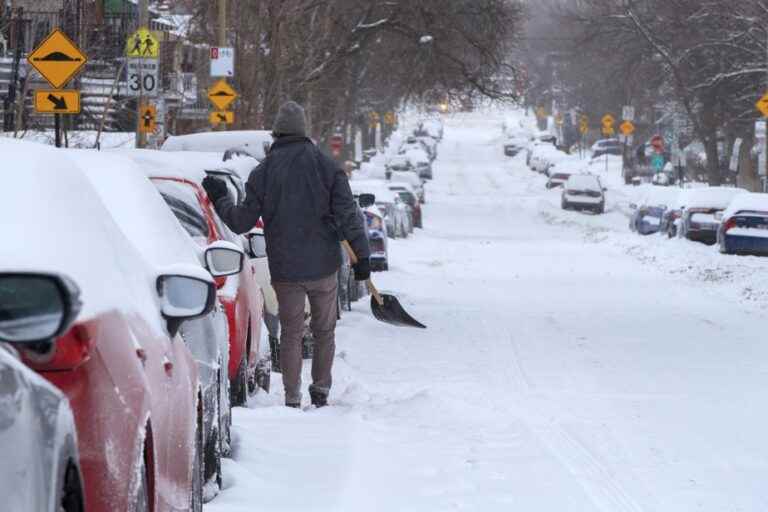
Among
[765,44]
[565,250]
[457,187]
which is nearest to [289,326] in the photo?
[565,250]

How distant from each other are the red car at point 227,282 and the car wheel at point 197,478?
319 cm

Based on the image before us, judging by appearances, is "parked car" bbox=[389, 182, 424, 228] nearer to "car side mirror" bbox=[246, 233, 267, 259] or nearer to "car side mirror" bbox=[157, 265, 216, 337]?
"car side mirror" bbox=[246, 233, 267, 259]

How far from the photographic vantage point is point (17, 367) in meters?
3.42

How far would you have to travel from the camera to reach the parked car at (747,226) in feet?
102

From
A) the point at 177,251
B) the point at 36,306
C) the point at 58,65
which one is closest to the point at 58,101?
the point at 58,65

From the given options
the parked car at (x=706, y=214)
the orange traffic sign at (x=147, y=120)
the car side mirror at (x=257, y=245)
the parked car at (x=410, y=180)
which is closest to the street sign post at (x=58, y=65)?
the orange traffic sign at (x=147, y=120)

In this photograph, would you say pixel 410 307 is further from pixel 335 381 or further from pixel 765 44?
pixel 765 44

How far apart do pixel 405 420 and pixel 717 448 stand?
6.36 ft

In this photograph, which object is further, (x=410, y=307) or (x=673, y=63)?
(x=673, y=63)

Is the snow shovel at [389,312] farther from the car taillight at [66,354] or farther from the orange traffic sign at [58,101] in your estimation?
the car taillight at [66,354]

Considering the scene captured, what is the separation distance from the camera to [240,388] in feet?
34.1

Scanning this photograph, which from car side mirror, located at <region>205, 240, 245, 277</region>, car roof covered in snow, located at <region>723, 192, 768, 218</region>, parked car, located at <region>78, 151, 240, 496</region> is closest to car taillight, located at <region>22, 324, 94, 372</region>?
parked car, located at <region>78, 151, 240, 496</region>

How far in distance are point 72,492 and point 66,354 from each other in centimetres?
29

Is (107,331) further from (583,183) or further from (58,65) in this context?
(583,183)
